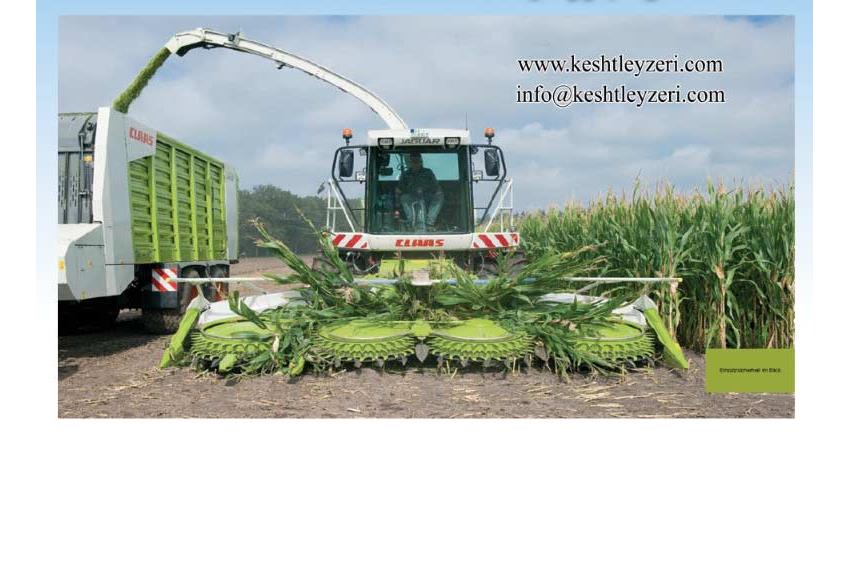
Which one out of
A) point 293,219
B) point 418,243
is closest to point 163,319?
point 293,219

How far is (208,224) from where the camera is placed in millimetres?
10539

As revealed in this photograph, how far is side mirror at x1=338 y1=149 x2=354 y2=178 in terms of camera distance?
22.7 feet

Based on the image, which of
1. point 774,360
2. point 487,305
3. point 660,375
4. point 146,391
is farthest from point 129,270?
point 774,360

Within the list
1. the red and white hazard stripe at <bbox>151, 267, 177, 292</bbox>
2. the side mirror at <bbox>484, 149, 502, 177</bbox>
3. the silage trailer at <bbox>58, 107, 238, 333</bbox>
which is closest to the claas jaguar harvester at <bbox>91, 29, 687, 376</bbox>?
the side mirror at <bbox>484, 149, 502, 177</bbox>

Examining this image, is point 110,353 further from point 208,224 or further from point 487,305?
point 487,305

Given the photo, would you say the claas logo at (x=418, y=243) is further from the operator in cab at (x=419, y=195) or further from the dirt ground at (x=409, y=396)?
the dirt ground at (x=409, y=396)

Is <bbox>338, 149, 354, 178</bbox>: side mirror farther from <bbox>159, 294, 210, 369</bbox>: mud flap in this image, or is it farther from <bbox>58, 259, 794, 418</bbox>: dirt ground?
<bbox>58, 259, 794, 418</bbox>: dirt ground

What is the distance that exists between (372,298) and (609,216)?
4.24m

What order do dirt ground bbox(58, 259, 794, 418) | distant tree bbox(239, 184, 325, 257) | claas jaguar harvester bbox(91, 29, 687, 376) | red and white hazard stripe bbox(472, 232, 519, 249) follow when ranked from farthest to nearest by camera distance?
red and white hazard stripe bbox(472, 232, 519, 249), distant tree bbox(239, 184, 325, 257), claas jaguar harvester bbox(91, 29, 687, 376), dirt ground bbox(58, 259, 794, 418)

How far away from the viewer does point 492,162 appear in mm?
6996

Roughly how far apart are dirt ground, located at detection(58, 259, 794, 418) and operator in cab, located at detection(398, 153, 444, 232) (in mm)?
→ 2262

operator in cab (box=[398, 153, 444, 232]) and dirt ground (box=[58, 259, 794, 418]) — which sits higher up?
operator in cab (box=[398, 153, 444, 232])

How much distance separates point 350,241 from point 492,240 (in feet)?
5.23

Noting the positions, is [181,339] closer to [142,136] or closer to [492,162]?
[142,136]
